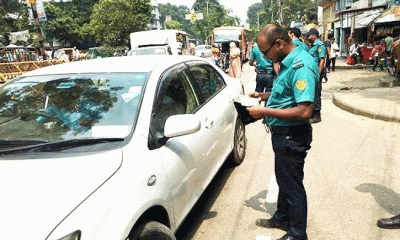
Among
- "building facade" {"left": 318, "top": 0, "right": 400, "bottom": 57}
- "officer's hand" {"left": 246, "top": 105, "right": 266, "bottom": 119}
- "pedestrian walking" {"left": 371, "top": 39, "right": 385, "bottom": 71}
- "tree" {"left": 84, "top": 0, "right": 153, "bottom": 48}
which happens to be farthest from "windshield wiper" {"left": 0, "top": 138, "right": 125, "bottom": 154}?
"tree" {"left": 84, "top": 0, "right": 153, "bottom": 48}

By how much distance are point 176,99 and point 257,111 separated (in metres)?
0.78

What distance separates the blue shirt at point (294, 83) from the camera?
212 centimetres

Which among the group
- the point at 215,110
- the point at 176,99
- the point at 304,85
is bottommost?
the point at 215,110

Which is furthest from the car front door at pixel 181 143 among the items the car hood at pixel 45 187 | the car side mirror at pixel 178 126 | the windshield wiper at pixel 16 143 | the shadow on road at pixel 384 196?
the shadow on road at pixel 384 196

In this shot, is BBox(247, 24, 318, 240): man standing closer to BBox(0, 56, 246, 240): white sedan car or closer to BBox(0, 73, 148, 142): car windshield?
BBox(0, 56, 246, 240): white sedan car

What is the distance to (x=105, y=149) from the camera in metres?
1.99

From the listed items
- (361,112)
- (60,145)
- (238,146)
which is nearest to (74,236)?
(60,145)

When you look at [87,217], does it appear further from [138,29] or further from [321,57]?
[138,29]

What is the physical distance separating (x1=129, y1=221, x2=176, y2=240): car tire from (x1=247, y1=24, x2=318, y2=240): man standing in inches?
38.9

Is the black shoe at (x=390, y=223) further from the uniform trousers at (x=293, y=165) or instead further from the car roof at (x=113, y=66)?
the car roof at (x=113, y=66)

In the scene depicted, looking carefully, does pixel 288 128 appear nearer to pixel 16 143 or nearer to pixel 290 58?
pixel 290 58

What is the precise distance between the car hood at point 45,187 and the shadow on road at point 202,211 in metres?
1.33

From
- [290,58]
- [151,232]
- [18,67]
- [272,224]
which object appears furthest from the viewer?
[18,67]

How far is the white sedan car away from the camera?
1.55m
